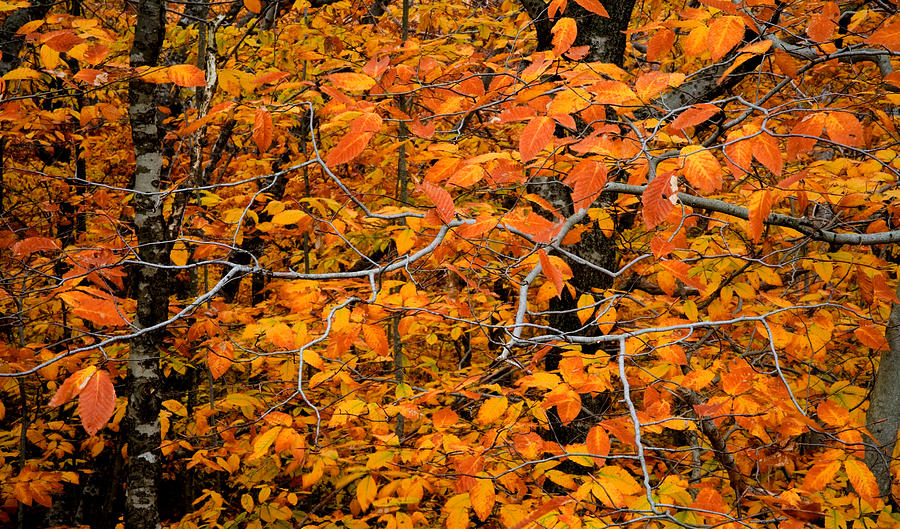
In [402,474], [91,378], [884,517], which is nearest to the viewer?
[91,378]

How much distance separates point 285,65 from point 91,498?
568 centimetres

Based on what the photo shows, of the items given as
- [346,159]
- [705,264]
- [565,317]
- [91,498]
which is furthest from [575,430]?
[91,498]

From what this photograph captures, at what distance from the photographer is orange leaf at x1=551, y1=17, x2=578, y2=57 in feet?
7.96

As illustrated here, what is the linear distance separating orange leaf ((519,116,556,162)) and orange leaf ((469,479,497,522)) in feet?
5.01

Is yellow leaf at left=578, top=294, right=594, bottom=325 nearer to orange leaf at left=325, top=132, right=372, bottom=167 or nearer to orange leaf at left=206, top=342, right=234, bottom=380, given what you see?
orange leaf at left=325, top=132, right=372, bottom=167

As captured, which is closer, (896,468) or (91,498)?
(896,468)

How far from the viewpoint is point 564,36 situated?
246cm

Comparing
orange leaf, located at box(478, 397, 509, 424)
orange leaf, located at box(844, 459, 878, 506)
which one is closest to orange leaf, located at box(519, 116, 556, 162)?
orange leaf, located at box(478, 397, 509, 424)

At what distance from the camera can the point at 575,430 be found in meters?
3.71

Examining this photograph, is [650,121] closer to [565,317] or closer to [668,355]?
[668,355]

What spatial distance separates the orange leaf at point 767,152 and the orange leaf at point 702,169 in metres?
0.24

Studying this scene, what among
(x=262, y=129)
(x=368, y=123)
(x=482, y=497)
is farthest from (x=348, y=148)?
(x=482, y=497)

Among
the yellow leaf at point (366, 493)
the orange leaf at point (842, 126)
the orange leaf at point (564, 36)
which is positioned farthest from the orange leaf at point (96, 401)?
the orange leaf at point (842, 126)

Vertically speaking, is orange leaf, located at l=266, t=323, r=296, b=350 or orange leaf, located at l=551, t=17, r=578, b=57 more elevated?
orange leaf, located at l=551, t=17, r=578, b=57
